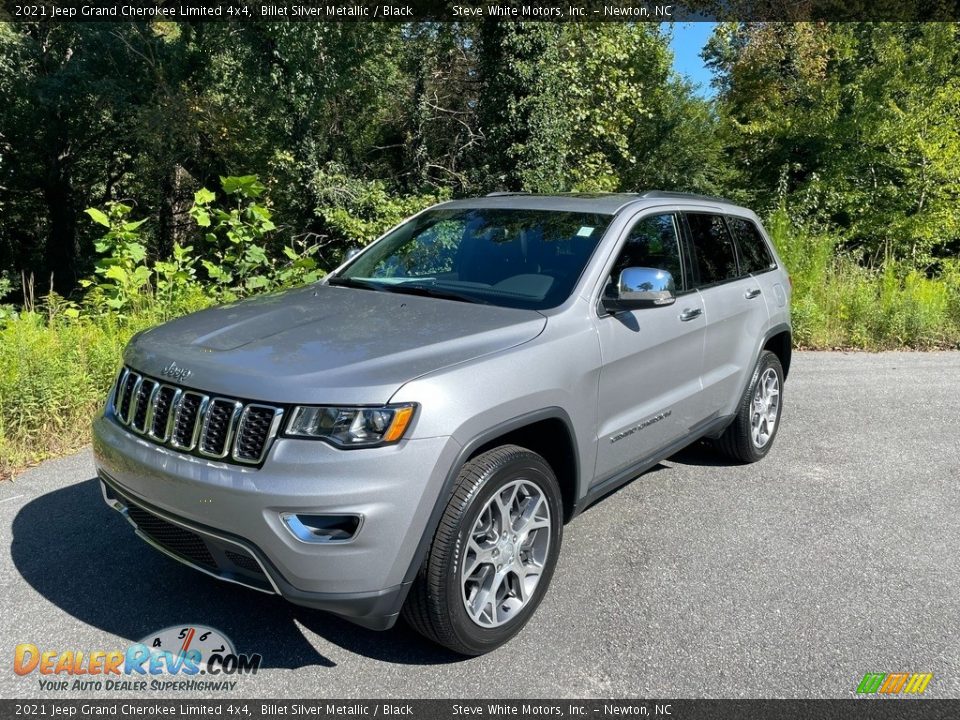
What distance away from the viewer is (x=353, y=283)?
423 centimetres

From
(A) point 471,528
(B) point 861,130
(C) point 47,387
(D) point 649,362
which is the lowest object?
(C) point 47,387

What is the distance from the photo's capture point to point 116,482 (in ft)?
10.1

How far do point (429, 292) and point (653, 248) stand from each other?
1304mm

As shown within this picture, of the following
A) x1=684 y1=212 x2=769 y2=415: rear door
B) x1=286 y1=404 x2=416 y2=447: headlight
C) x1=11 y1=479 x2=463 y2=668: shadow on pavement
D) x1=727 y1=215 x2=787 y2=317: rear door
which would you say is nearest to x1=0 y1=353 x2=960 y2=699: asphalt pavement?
x1=11 y1=479 x2=463 y2=668: shadow on pavement

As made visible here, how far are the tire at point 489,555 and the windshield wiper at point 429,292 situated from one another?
3.00ft

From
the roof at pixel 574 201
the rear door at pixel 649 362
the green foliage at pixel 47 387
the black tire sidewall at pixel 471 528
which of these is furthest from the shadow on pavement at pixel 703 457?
the green foliage at pixel 47 387

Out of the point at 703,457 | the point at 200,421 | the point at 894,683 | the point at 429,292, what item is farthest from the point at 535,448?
the point at 703,457

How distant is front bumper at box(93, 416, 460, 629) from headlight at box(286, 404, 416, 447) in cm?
4

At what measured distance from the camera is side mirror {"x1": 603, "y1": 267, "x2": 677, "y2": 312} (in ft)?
11.6

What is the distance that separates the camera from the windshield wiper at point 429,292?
364cm

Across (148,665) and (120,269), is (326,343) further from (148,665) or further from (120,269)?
(120,269)

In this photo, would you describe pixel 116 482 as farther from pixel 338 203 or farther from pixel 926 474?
pixel 338 203

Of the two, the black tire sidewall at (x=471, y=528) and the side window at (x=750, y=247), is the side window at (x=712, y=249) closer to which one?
the side window at (x=750, y=247)

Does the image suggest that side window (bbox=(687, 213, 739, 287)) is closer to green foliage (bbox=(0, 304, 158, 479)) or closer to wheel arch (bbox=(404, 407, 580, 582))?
wheel arch (bbox=(404, 407, 580, 582))
